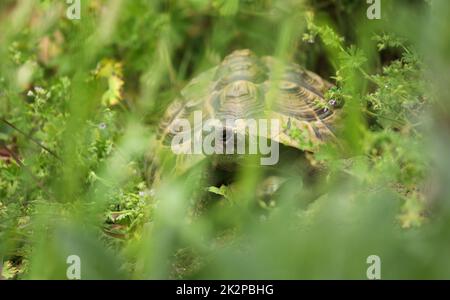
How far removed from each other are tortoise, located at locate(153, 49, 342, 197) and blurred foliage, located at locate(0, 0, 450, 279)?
0.08 metres

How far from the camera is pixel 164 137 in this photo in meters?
2.44

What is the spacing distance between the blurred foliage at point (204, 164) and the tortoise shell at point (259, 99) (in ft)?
0.32

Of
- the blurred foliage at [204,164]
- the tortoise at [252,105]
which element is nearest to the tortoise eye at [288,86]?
the tortoise at [252,105]

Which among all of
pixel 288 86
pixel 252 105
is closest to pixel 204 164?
pixel 252 105

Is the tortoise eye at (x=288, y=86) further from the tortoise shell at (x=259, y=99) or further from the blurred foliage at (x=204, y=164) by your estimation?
the blurred foliage at (x=204, y=164)

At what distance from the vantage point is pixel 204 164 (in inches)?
84.1

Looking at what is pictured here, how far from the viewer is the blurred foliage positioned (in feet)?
4.14

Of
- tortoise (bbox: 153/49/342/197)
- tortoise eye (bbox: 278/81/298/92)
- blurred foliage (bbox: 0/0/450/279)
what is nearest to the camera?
blurred foliage (bbox: 0/0/450/279)

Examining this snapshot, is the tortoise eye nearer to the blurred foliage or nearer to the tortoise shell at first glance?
the tortoise shell

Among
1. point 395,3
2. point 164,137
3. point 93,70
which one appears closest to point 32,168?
point 164,137

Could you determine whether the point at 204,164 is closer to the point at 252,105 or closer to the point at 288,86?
the point at 252,105

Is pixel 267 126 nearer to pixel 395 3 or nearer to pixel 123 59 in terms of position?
pixel 395 3

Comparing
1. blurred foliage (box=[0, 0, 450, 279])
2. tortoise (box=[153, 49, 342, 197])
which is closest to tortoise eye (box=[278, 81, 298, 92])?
tortoise (box=[153, 49, 342, 197])
